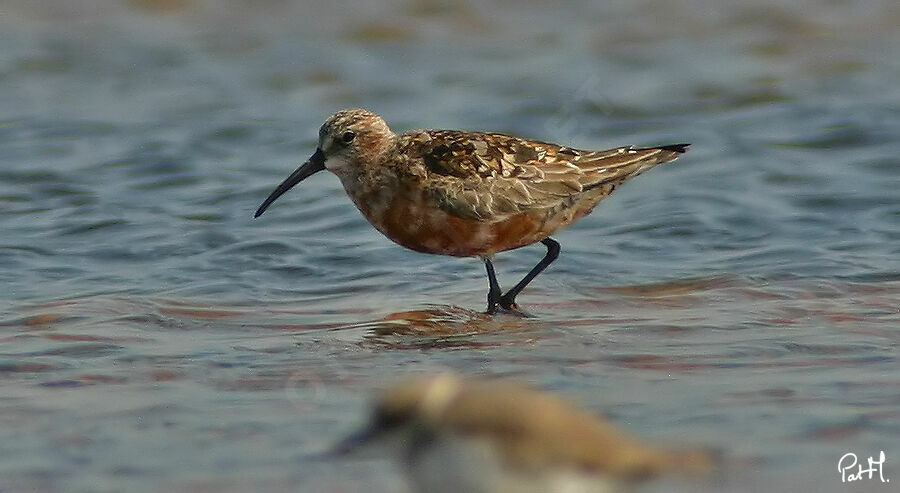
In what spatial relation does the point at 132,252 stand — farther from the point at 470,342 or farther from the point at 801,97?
the point at 801,97

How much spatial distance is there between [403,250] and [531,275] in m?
1.21

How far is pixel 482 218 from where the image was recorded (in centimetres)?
842

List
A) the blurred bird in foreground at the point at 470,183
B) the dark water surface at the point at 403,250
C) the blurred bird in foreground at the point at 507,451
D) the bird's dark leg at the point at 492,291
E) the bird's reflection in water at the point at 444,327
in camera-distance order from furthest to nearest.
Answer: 1. the blurred bird in foreground at the point at 470,183
2. the bird's dark leg at the point at 492,291
3. the bird's reflection in water at the point at 444,327
4. the dark water surface at the point at 403,250
5. the blurred bird in foreground at the point at 507,451

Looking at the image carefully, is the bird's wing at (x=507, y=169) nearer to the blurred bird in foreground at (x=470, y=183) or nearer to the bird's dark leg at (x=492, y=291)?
the blurred bird in foreground at (x=470, y=183)

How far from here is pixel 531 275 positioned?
8789mm

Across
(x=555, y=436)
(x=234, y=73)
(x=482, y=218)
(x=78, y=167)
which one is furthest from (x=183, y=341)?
(x=234, y=73)

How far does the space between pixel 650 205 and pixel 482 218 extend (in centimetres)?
222

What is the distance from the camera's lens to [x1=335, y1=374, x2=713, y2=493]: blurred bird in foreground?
4.07 meters

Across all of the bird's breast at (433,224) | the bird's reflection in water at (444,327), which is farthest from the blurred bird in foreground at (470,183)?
the bird's reflection in water at (444,327)

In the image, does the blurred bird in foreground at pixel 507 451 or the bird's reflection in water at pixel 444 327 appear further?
the bird's reflection in water at pixel 444 327

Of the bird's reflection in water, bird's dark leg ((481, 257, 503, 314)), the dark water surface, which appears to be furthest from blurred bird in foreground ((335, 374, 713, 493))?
bird's dark leg ((481, 257, 503, 314))

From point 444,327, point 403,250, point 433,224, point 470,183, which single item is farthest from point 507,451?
point 403,250

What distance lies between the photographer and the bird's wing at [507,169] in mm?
8398

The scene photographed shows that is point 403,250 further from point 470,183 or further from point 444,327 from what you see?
point 444,327
